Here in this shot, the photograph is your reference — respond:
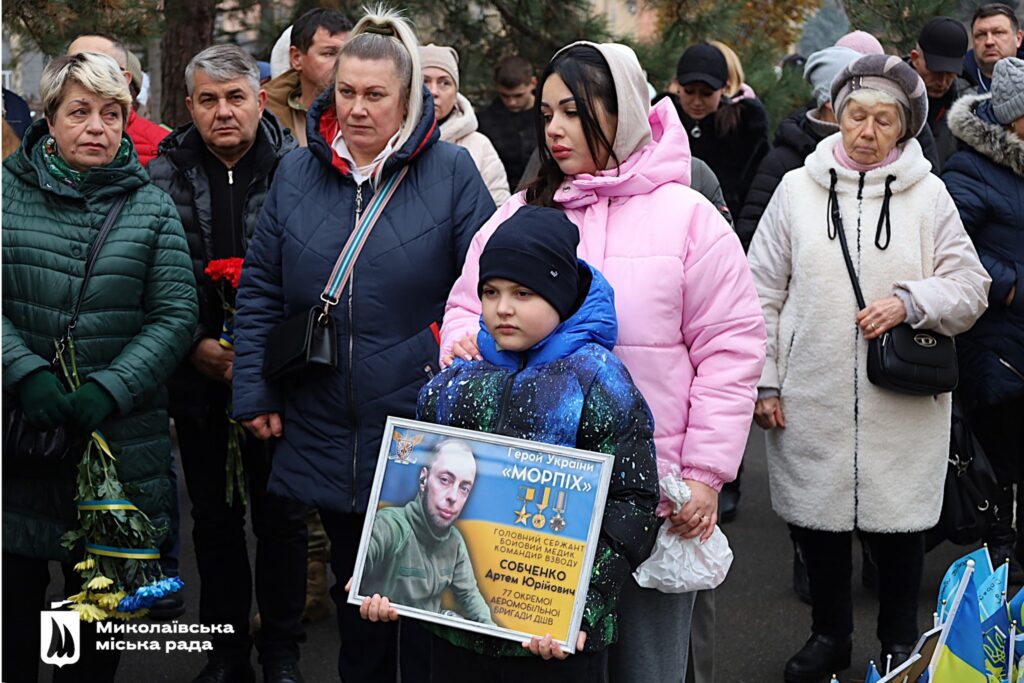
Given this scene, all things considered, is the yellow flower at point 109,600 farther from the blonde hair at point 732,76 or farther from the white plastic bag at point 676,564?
the blonde hair at point 732,76

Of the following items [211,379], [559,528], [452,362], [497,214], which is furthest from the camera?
[211,379]

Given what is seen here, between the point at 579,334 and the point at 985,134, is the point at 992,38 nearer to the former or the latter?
the point at 985,134

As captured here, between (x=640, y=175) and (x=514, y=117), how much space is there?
3.77 meters

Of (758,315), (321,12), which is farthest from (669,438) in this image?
(321,12)

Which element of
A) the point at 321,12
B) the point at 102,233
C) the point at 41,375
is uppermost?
the point at 321,12

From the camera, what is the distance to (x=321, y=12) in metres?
5.49

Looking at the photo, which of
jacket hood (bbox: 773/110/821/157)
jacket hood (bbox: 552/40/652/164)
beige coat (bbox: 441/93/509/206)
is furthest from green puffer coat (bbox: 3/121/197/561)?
jacket hood (bbox: 773/110/821/157)

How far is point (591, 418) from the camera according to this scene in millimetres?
2949

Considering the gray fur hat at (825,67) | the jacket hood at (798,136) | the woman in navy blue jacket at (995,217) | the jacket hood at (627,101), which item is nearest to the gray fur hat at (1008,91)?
the woman in navy blue jacket at (995,217)

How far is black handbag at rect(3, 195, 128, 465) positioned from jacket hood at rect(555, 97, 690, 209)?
1.55 meters

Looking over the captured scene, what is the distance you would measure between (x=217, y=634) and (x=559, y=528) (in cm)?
222

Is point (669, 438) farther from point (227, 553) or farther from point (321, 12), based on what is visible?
point (321, 12)

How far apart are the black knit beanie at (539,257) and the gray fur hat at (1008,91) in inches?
109

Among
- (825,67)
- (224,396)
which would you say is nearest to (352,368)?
(224,396)
